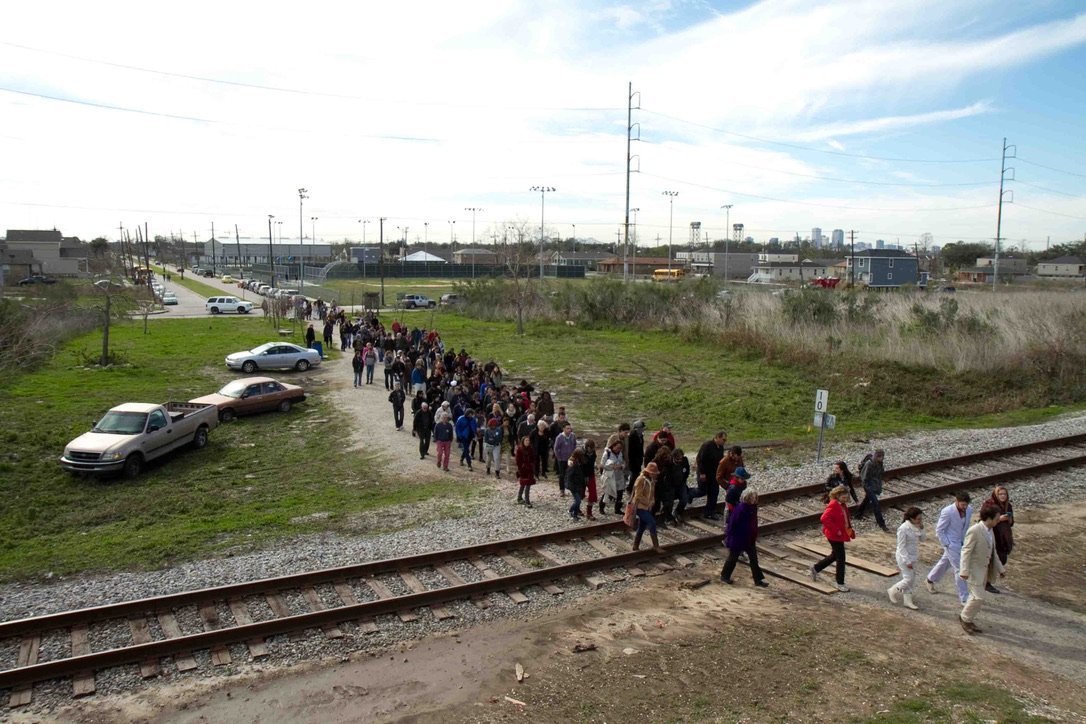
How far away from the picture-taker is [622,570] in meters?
10.7

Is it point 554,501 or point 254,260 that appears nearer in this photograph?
point 554,501

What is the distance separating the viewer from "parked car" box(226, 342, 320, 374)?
29422 millimetres

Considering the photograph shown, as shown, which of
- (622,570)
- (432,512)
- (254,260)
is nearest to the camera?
(622,570)

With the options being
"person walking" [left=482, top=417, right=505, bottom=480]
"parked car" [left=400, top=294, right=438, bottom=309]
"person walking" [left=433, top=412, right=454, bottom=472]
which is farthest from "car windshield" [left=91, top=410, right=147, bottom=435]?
"parked car" [left=400, top=294, right=438, bottom=309]

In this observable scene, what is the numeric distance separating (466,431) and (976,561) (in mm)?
10067

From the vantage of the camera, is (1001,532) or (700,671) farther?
(1001,532)

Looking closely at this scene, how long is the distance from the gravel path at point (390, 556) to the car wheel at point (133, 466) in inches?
191

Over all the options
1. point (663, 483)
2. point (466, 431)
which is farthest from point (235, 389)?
point (663, 483)

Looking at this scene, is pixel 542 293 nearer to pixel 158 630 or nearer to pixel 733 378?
pixel 733 378

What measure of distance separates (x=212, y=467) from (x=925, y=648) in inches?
573

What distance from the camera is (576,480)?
40.8 feet

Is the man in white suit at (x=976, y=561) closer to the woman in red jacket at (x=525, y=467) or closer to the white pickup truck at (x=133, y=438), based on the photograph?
the woman in red jacket at (x=525, y=467)

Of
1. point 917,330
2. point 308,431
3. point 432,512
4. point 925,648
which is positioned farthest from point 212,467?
point 917,330

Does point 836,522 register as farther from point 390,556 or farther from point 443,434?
point 443,434
